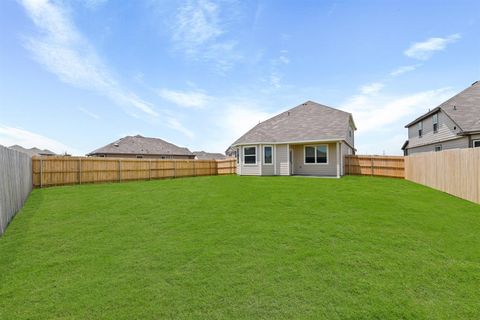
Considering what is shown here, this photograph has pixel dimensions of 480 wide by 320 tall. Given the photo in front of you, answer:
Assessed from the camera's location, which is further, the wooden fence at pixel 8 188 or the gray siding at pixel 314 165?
the gray siding at pixel 314 165

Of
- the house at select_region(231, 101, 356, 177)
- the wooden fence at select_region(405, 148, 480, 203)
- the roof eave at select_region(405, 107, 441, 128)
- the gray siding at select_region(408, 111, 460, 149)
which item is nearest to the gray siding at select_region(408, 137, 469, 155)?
the gray siding at select_region(408, 111, 460, 149)

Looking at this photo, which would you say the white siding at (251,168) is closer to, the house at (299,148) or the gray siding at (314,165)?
the house at (299,148)

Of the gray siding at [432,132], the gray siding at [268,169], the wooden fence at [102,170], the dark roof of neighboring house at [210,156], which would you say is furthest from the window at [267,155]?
the dark roof of neighboring house at [210,156]

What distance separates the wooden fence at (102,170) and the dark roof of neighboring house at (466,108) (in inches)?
807

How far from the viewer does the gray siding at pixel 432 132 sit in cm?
Result: 1792

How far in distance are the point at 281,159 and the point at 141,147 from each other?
23.6 meters

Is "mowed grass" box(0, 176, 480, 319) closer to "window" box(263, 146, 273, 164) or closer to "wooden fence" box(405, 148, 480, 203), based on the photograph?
"wooden fence" box(405, 148, 480, 203)

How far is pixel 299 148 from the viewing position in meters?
20.5

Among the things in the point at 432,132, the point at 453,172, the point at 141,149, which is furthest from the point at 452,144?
the point at 141,149

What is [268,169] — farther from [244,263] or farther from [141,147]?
[141,147]

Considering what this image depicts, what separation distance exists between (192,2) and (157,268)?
10.1m

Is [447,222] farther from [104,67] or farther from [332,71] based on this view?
[104,67]

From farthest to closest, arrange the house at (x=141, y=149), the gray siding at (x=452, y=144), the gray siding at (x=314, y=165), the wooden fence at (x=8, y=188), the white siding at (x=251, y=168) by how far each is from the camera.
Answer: the house at (x=141, y=149) < the white siding at (x=251, y=168) < the gray siding at (x=314, y=165) < the gray siding at (x=452, y=144) < the wooden fence at (x=8, y=188)

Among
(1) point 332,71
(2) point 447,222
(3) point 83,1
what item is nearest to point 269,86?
(1) point 332,71
